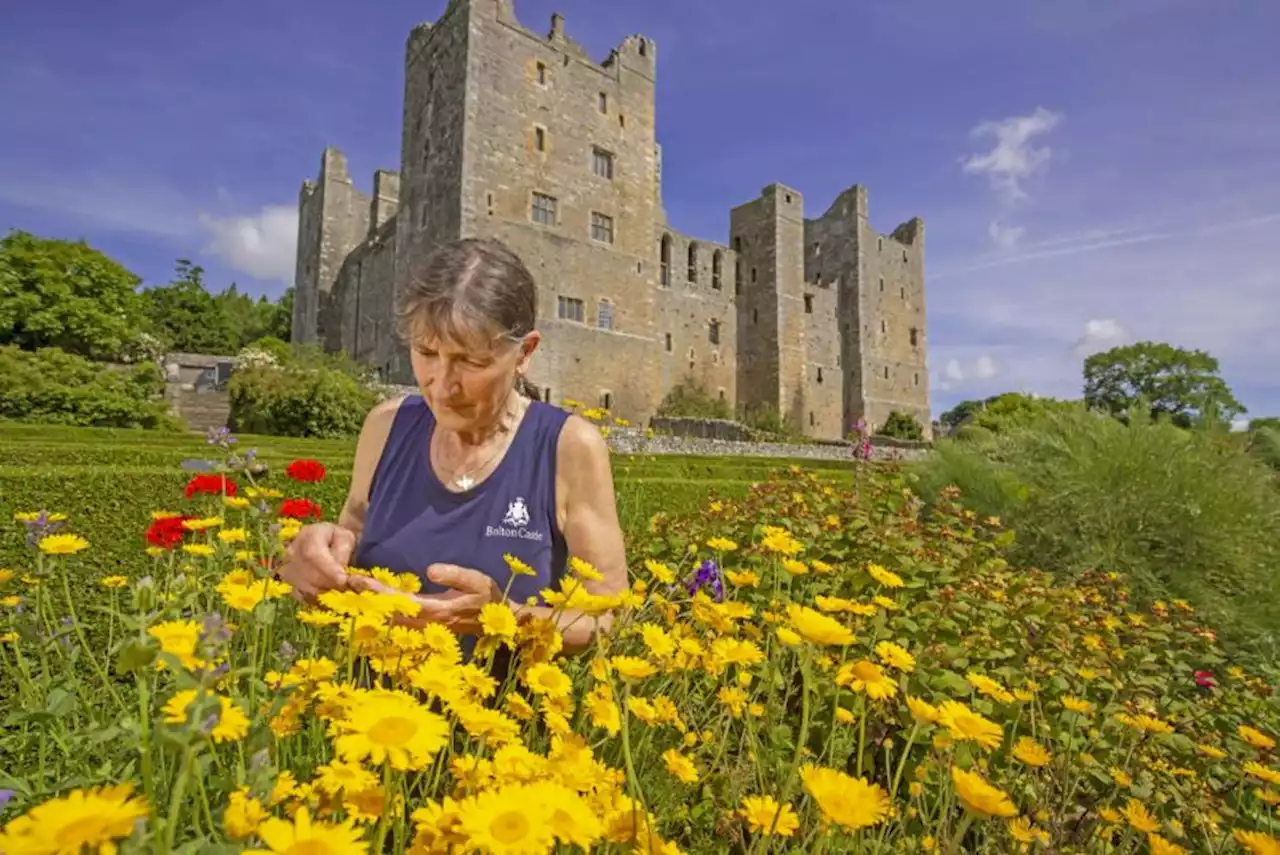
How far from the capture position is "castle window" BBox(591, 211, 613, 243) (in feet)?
78.0

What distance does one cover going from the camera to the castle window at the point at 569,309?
22.7 m

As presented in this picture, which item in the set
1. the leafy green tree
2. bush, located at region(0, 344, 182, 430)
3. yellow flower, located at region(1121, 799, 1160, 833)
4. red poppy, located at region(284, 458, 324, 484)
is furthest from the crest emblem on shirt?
the leafy green tree

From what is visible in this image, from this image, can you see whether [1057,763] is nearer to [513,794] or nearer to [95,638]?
[513,794]

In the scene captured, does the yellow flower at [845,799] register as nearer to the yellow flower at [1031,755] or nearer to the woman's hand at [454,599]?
the yellow flower at [1031,755]

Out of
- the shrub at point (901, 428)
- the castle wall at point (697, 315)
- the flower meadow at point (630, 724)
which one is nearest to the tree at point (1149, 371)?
the shrub at point (901, 428)

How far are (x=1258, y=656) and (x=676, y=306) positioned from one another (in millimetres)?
27442

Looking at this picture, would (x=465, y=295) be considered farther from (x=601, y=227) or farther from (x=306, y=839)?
(x=601, y=227)

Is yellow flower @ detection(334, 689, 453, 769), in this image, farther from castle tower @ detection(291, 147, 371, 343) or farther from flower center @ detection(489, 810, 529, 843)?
castle tower @ detection(291, 147, 371, 343)

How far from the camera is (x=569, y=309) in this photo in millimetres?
23016

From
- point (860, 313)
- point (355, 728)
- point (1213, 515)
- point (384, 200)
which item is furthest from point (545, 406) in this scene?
point (860, 313)

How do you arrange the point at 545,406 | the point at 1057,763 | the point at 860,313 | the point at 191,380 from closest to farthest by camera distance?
1. the point at 1057,763
2. the point at 545,406
3. the point at 191,380
4. the point at 860,313

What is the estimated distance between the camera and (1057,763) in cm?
197

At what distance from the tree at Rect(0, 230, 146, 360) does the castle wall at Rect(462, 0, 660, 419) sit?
1558cm

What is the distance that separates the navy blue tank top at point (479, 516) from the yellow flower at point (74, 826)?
126 cm
